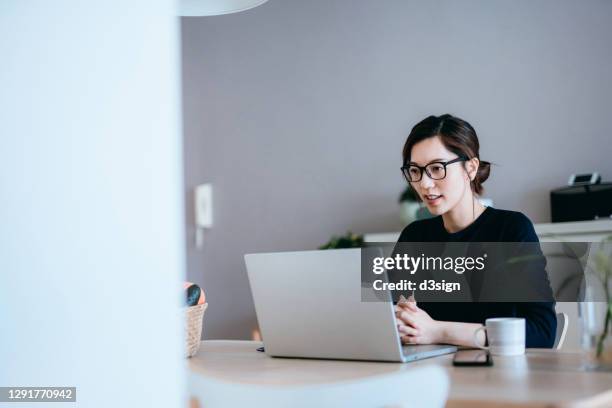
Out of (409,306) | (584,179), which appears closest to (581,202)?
(584,179)

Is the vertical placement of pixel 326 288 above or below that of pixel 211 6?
below

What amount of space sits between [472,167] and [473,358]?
2.88 ft

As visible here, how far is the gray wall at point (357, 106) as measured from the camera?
355cm

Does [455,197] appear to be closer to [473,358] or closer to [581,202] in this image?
[473,358]

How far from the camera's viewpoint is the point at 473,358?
59.0 inches

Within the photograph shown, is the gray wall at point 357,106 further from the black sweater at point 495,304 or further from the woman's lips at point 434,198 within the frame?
the woman's lips at point 434,198

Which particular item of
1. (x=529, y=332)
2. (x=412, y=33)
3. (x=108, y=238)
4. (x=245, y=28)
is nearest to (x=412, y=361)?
(x=529, y=332)

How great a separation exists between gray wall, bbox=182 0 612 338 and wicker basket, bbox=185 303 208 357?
2251mm

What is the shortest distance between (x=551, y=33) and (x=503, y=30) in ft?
0.83

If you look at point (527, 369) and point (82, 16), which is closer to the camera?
point (82, 16)

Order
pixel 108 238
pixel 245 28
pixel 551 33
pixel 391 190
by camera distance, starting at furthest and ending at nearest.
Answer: pixel 245 28 → pixel 391 190 → pixel 551 33 → pixel 108 238

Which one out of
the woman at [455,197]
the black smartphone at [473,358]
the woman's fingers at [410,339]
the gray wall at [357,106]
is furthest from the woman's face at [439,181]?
the gray wall at [357,106]

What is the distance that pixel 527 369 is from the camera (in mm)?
1408

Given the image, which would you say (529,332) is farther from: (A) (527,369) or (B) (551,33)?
(B) (551,33)
